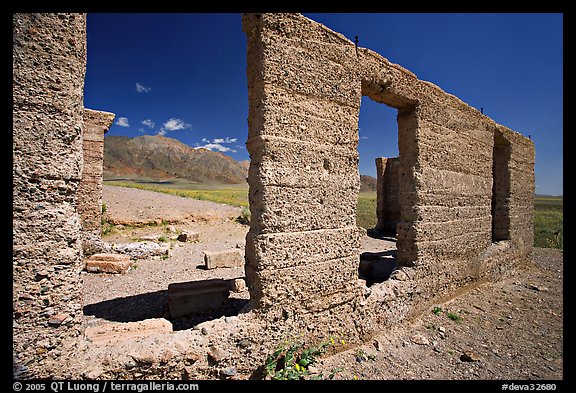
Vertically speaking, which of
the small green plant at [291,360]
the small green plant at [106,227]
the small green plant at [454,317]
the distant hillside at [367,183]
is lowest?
the small green plant at [454,317]

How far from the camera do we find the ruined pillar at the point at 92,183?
7.98 m

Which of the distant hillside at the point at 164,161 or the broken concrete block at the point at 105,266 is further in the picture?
the distant hillside at the point at 164,161

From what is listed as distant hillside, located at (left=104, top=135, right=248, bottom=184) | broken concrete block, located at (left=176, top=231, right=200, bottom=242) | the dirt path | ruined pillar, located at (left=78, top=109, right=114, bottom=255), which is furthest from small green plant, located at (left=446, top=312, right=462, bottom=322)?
distant hillside, located at (left=104, top=135, right=248, bottom=184)

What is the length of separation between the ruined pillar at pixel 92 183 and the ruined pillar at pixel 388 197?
11658mm

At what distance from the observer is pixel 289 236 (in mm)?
3541

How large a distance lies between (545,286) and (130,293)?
32.9ft

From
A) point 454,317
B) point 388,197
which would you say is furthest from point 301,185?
point 388,197

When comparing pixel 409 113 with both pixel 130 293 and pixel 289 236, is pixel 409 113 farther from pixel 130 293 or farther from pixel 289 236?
pixel 130 293

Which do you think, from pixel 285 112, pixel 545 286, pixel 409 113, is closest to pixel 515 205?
pixel 545 286

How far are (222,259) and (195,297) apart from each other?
3104mm

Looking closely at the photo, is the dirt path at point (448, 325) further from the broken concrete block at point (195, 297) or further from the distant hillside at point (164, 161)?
the distant hillside at point (164, 161)

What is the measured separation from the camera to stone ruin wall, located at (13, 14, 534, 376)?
2.37 m

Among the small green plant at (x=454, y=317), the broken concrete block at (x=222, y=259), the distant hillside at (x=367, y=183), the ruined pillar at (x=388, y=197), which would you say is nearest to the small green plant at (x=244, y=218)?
the ruined pillar at (x=388, y=197)

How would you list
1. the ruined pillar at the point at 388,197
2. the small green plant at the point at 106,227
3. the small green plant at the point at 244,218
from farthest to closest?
the small green plant at the point at 244,218, the ruined pillar at the point at 388,197, the small green plant at the point at 106,227
